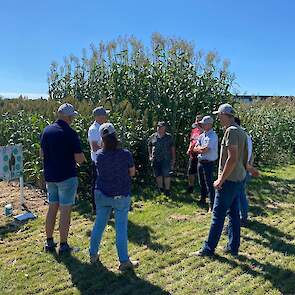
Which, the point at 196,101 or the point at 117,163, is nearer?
the point at 117,163

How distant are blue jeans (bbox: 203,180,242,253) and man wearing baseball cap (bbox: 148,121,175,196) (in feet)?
11.0

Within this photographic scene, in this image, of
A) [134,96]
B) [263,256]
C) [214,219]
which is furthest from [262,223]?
[134,96]

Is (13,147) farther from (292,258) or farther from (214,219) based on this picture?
(292,258)

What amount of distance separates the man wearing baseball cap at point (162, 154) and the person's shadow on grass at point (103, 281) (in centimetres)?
384

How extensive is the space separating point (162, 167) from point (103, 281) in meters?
4.33

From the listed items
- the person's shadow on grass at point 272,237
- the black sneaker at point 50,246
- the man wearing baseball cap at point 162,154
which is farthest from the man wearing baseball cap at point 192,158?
the black sneaker at point 50,246

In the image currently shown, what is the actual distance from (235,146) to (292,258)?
1.70 meters

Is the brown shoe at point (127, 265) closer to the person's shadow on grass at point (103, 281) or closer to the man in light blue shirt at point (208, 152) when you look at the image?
the person's shadow on grass at point (103, 281)

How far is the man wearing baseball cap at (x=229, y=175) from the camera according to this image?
4.66 m

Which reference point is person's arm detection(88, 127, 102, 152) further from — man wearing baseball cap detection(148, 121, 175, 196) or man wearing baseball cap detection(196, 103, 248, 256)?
man wearing baseball cap detection(148, 121, 175, 196)

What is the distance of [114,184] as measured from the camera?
178 inches

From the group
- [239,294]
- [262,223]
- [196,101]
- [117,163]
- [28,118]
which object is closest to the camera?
[239,294]

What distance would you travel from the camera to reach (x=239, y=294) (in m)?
4.20

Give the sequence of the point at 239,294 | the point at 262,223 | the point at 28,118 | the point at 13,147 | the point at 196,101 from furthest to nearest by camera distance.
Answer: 1. the point at 196,101
2. the point at 28,118
3. the point at 13,147
4. the point at 262,223
5. the point at 239,294
